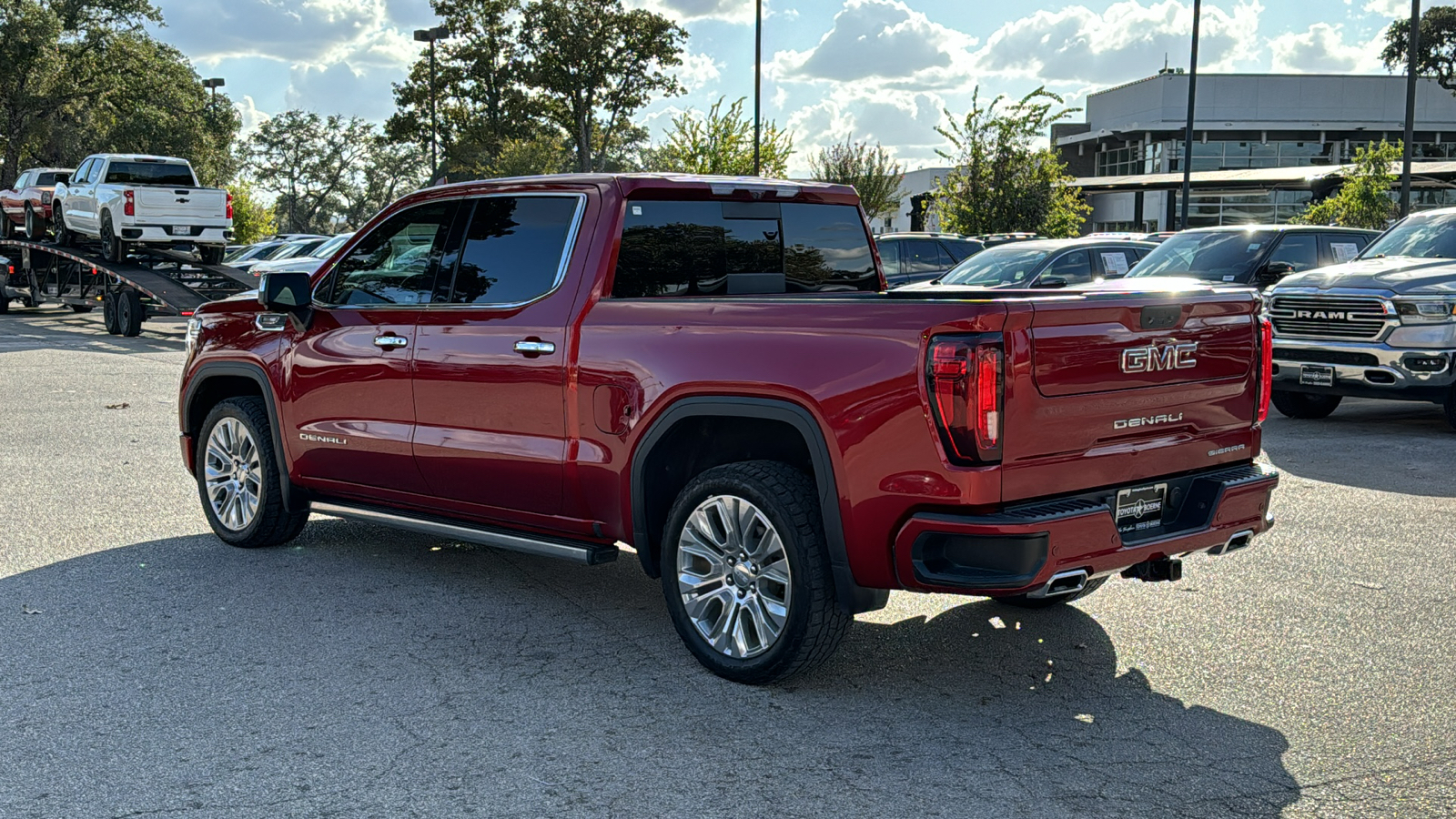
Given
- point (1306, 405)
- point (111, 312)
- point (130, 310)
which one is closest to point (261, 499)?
point (1306, 405)

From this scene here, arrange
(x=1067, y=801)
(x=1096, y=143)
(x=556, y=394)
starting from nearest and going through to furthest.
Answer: (x=1067, y=801) < (x=556, y=394) < (x=1096, y=143)

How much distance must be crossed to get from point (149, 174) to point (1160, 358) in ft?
81.3

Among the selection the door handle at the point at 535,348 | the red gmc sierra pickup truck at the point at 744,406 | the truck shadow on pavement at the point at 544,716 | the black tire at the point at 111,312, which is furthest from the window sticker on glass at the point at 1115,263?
the black tire at the point at 111,312

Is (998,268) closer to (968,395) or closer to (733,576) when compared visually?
(733,576)

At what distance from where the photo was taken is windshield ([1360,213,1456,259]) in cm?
1237

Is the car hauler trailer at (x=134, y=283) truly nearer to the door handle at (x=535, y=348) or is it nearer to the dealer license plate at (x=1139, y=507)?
the door handle at (x=535, y=348)

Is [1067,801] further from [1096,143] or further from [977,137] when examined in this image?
[1096,143]

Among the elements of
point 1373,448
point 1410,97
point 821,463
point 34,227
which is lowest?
point 1373,448

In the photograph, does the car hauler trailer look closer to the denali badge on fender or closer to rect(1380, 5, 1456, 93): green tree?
the denali badge on fender

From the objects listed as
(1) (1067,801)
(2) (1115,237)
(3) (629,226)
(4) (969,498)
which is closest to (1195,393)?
(4) (969,498)

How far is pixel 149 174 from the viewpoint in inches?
1017

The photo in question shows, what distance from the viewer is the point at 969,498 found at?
432 cm

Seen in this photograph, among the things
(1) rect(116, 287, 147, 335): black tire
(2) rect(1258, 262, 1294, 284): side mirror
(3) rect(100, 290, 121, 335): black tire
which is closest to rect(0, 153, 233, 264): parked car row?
(3) rect(100, 290, 121, 335): black tire

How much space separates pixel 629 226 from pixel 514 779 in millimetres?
2452
